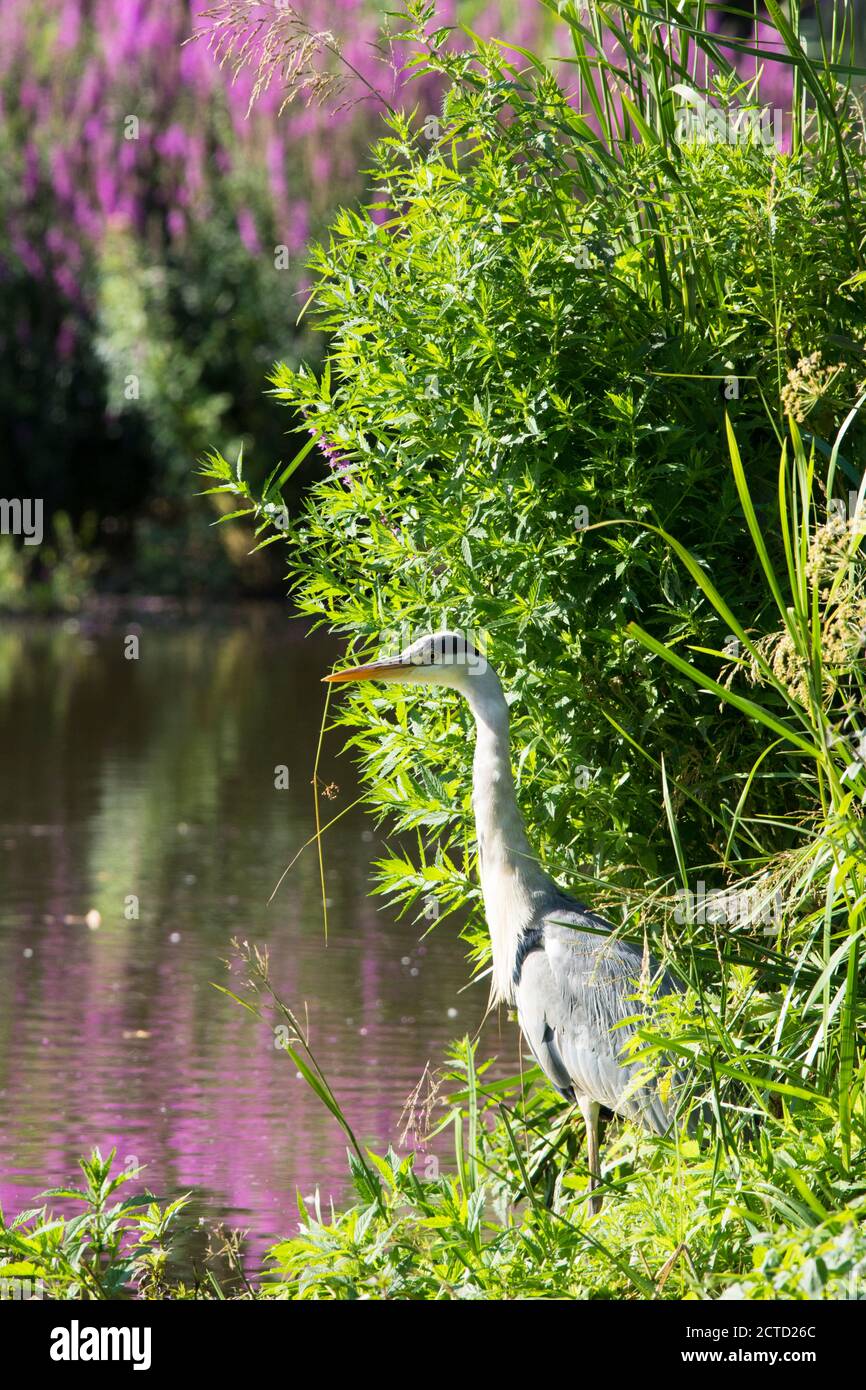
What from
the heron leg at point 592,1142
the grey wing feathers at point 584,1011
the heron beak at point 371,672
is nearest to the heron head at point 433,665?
the heron beak at point 371,672

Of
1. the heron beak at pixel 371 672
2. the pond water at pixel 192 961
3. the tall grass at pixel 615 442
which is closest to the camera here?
the tall grass at pixel 615 442

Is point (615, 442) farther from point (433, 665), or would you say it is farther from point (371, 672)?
point (371, 672)

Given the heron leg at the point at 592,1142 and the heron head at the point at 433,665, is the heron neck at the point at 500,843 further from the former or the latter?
the heron leg at the point at 592,1142

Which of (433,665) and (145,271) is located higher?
(145,271)

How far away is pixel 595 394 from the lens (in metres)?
4.24

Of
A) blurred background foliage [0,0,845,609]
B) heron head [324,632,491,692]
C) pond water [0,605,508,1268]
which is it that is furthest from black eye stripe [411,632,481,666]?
blurred background foliage [0,0,845,609]

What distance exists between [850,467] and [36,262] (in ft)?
64.4

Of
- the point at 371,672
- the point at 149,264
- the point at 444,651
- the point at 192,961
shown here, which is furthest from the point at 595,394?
the point at 149,264

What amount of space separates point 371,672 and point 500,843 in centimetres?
50

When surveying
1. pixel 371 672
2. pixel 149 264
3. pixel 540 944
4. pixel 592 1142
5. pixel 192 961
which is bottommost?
pixel 592 1142

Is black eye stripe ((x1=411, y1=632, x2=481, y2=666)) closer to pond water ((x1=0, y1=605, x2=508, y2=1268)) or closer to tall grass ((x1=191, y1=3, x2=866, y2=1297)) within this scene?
tall grass ((x1=191, y1=3, x2=866, y2=1297))

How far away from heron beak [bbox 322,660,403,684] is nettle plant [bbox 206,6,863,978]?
224mm

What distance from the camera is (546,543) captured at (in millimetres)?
4168

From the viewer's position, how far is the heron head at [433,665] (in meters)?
4.11
